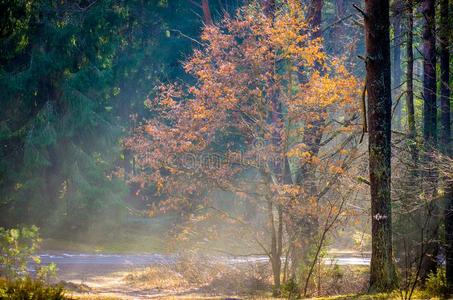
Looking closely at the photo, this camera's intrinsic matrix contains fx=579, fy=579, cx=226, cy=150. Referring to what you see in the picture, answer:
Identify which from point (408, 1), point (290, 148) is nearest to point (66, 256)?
point (290, 148)

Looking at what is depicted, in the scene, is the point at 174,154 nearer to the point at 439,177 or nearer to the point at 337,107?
the point at 337,107

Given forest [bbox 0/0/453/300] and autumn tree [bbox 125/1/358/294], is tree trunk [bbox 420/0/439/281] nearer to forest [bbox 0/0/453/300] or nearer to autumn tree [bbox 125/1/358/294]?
forest [bbox 0/0/453/300]

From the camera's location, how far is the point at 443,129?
14.7 metres

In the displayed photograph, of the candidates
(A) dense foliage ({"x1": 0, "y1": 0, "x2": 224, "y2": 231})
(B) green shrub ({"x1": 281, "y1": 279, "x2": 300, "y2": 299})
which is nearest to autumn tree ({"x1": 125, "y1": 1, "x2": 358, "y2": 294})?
(B) green shrub ({"x1": 281, "y1": 279, "x2": 300, "y2": 299})

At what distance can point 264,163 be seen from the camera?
1573cm

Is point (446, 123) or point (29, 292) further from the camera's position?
point (446, 123)

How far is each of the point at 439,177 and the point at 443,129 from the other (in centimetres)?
298

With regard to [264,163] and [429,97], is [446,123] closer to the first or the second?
[429,97]

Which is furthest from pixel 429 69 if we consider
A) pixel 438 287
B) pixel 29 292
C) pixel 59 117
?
pixel 59 117

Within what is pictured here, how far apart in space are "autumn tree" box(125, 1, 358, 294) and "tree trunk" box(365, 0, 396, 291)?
4725 millimetres

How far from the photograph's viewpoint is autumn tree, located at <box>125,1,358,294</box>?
15.6 metres

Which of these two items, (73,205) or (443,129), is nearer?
(443,129)

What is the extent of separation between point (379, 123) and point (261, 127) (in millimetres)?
5916

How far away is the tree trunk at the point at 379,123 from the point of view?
10.3 meters
